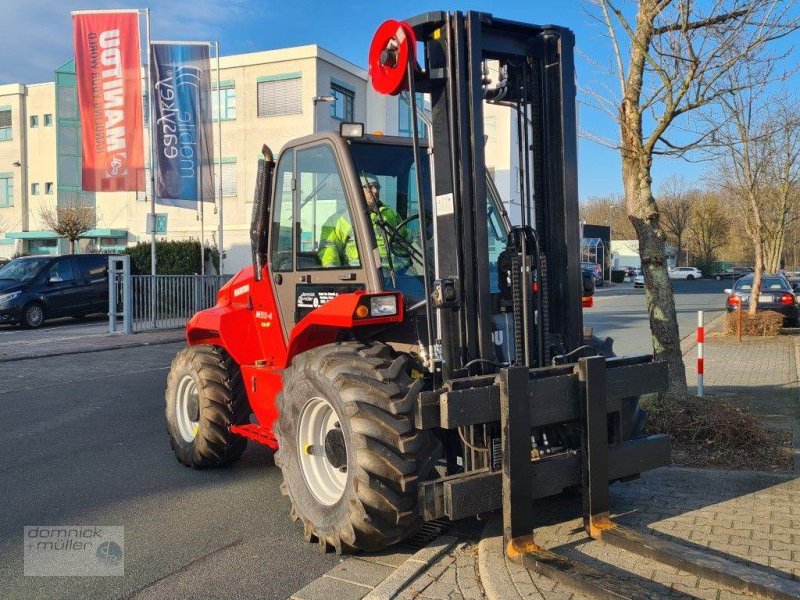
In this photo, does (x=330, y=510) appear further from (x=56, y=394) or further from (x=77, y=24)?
(x=77, y=24)

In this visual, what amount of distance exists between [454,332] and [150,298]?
625 inches

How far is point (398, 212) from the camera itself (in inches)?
192

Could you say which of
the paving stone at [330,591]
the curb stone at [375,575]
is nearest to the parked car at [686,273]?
the curb stone at [375,575]

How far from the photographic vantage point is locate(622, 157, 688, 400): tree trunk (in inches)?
294

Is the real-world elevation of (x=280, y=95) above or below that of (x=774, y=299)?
above

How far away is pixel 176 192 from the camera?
20000 millimetres

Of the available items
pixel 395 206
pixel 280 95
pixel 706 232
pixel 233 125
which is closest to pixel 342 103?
pixel 280 95

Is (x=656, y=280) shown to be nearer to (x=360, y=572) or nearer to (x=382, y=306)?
(x=382, y=306)

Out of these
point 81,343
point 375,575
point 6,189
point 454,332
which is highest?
point 6,189

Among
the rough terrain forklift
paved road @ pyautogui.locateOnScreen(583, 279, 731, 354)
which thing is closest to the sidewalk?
paved road @ pyautogui.locateOnScreen(583, 279, 731, 354)

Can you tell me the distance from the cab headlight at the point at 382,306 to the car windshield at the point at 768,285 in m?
19.3

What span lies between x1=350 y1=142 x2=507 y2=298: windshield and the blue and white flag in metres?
16.1

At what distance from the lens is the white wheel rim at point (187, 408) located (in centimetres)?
644

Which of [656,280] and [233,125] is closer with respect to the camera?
[656,280]
